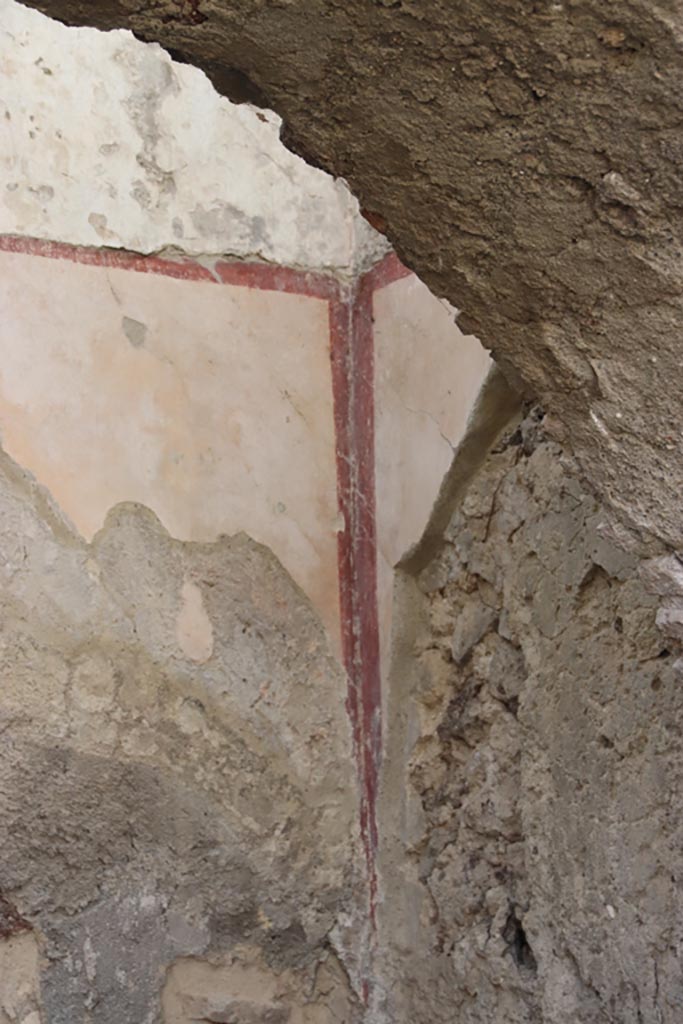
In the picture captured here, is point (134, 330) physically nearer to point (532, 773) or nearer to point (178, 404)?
point (178, 404)

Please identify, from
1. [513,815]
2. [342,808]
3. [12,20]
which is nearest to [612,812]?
[513,815]

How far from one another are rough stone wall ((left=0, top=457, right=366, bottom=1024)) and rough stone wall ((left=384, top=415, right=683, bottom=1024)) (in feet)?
0.64

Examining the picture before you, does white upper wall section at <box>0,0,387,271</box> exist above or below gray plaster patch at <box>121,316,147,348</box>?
above

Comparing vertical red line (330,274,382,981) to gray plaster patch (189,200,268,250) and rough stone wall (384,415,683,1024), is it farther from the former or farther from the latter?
gray plaster patch (189,200,268,250)

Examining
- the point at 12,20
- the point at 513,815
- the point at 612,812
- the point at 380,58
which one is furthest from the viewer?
the point at 12,20

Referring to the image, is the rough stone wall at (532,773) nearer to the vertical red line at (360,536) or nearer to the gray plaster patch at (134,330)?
the vertical red line at (360,536)

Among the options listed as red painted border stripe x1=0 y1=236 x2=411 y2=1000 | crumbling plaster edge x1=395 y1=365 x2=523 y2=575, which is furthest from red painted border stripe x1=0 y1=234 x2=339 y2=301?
crumbling plaster edge x1=395 y1=365 x2=523 y2=575

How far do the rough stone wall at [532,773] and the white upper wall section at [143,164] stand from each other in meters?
0.78

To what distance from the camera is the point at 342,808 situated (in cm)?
252

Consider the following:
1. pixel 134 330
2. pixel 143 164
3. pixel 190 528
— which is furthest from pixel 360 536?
pixel 143 164

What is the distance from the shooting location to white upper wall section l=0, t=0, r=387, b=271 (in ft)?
7.33

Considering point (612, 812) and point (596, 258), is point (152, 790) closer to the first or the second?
point (612, 812)

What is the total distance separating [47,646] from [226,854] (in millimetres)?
579

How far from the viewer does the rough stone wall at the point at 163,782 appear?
2131 mm
